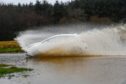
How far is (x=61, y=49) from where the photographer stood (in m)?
40.0

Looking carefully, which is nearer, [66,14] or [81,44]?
[81,44]

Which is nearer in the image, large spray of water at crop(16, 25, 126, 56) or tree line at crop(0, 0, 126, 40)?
large spray of water at crop(16, 25, 126, 56)

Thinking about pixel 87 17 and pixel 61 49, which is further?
pixel 87 17

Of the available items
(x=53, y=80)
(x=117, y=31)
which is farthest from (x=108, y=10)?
(x=53, y=80)

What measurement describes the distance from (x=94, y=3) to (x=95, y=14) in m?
4.63

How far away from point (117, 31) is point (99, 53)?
17.1ft

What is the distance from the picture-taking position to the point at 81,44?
3988 cm

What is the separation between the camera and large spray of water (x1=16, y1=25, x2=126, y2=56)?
39.8 meters

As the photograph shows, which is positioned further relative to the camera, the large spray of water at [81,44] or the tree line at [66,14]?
the tree line at [66,14]

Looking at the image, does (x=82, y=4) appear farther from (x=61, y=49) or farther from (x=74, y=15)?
(x=61, y=49)

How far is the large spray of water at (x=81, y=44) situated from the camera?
39781mm

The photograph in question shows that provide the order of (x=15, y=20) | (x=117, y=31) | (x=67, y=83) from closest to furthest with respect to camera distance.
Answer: (x=67, y=83), (x=117, y=31), (x=15, y=20)

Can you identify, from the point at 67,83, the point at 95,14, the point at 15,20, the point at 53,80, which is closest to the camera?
the point at 67,83

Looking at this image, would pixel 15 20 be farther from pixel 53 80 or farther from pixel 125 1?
pixel 53 80
